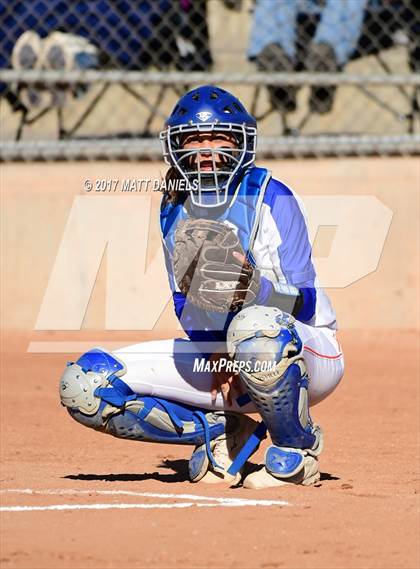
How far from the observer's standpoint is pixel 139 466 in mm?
5117

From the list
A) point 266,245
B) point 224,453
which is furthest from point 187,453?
point 266,245

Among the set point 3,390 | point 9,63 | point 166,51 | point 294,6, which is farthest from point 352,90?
point 3,390

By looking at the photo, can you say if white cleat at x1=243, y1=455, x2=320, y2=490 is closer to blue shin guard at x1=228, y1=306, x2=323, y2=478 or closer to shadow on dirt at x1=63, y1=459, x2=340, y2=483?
blue shin guard at x1=228, y1=306, x2=323, y2=478

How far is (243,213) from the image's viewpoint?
14.8 feet

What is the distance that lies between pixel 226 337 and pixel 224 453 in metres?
0.49

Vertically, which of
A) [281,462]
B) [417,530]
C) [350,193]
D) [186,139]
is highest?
[350,193]

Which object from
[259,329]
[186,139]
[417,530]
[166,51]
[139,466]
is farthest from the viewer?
[166,51]

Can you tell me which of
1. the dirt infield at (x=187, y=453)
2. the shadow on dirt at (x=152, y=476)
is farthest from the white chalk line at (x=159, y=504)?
the shadow on dirt at (x=152, y=476)

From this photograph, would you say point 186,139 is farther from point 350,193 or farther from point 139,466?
point 350,193

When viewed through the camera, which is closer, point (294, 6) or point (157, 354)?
point (157, 354)

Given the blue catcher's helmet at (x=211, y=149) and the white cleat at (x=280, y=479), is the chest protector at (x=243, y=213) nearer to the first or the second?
the blue catcher's helmet at (x=211, y=149)

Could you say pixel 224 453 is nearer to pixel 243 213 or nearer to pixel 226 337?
pixel 226 337

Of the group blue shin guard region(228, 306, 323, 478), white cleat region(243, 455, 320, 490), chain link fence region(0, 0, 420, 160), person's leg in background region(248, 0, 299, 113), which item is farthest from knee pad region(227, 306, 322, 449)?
person's leg in background region(248, 0, 299, 113)

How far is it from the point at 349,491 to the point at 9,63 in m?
5.63
